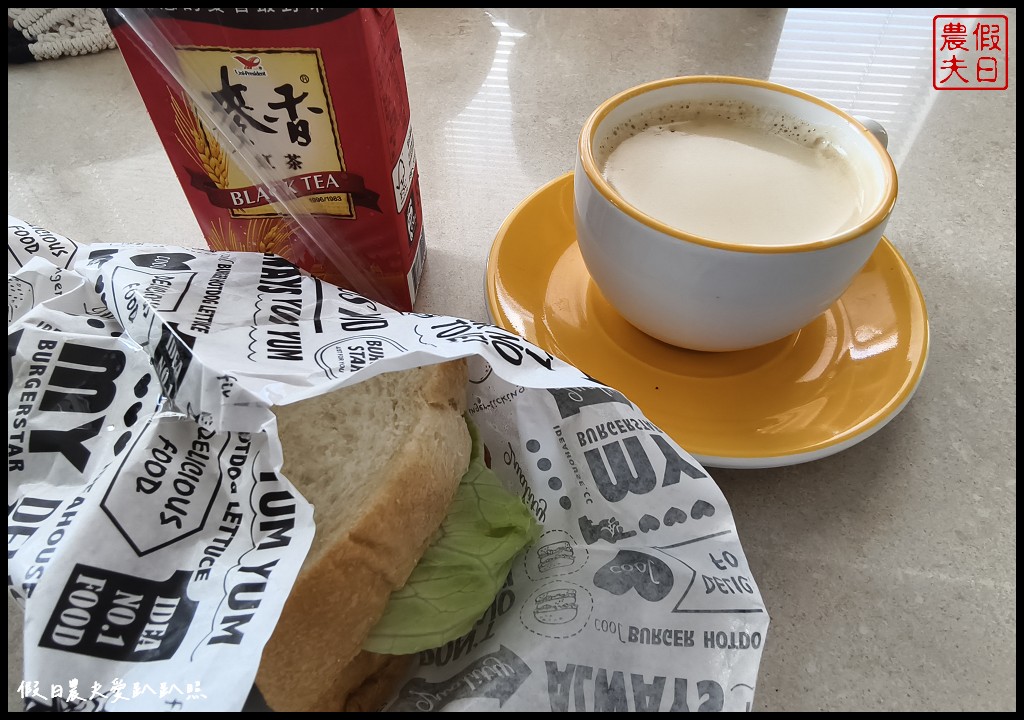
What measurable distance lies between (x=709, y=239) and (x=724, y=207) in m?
0.09

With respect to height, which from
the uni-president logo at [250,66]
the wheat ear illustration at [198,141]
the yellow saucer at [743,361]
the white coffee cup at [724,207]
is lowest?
the yellow saucer at [743,361]

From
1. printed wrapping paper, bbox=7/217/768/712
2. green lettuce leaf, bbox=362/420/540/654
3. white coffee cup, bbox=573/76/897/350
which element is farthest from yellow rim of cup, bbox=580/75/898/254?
green lettuce leaf, bbox=362/420/540/654

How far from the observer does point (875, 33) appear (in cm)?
119

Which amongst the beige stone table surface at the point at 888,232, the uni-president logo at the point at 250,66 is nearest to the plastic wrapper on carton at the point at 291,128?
the uni-president logo at the point at 250,66

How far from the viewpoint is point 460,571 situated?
0.50m

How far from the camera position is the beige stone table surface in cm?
51

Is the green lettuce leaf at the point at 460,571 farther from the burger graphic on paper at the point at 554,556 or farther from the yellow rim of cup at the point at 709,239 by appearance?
the yellow rim of cup at the point at 709,239

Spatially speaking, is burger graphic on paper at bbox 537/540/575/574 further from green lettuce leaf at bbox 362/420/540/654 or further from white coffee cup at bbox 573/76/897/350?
white coffee cup at bbox 573/76/897/350

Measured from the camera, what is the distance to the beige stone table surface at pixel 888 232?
1.66 ft

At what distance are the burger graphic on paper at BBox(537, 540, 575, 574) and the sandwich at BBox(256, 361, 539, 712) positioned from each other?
1 cm

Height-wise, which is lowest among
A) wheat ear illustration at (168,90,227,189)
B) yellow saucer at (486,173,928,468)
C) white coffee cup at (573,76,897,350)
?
yellow saucer at (486,173,928,468)

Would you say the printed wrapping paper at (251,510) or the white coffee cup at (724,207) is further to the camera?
the white coffee cup at (724,207)

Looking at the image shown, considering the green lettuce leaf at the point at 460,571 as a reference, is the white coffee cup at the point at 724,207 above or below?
above

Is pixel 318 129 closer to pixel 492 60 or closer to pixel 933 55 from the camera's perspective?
pixel 492 60
